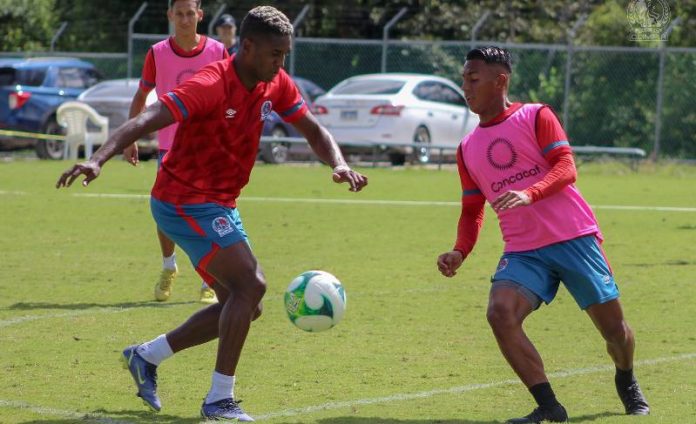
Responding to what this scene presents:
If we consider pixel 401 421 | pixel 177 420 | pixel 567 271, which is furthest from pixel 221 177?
pixel 567 271

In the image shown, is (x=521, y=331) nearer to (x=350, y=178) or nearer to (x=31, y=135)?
(x=350, y=178)

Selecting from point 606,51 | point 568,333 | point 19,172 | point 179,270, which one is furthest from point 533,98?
point 568,333

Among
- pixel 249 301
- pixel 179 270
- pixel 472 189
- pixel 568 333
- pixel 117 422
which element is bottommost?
pixel 179 270

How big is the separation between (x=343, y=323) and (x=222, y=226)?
2996mm

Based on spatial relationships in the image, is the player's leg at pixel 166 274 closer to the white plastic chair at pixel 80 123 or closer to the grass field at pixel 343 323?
the grass field at pixel 343 323

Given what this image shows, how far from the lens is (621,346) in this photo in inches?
259

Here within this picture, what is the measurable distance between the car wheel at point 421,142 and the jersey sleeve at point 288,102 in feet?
62.7

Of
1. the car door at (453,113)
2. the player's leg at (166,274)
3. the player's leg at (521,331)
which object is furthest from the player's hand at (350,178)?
the car door at (453,113)

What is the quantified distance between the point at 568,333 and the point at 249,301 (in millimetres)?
3269

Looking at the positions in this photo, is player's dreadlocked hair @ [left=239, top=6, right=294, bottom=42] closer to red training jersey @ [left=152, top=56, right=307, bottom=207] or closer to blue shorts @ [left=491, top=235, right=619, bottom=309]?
red training jersey @ [left=152, top=56, right=307, bottom=207]

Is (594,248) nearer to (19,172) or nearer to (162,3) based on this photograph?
(19,172)

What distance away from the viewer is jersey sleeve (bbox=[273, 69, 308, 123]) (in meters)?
6.77

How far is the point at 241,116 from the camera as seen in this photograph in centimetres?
646

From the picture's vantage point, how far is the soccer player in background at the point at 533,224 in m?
6.33
